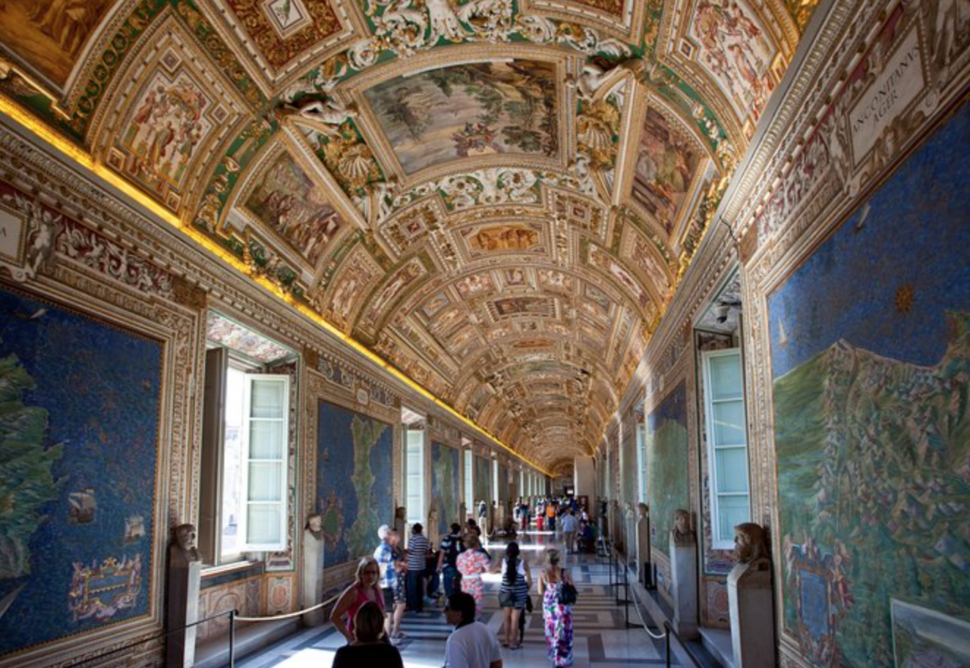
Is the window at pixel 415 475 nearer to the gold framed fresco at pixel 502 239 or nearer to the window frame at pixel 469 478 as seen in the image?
the gold framed fresco at pixel 502 239

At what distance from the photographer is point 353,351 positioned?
17.0m

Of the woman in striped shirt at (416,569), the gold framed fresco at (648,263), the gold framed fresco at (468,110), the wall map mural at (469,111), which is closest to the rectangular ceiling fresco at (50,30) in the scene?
the gold framed fresco at (468,110)

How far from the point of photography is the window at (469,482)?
114 ft

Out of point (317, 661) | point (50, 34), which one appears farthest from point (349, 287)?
point (50, 34)

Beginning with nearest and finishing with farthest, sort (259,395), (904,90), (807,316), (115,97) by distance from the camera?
(904,90) < (807,316) < (115,97) < (259,395)

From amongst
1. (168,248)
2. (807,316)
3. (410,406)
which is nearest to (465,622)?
(807,316)

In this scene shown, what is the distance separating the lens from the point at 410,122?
12.5 meters

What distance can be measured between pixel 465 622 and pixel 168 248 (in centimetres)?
642

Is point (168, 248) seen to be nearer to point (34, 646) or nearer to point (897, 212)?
point (34, 646)

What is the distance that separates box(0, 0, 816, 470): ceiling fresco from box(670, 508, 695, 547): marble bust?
4.25 metres

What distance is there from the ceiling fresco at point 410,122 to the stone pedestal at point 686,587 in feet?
15.8

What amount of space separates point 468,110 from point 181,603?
8.48 meters

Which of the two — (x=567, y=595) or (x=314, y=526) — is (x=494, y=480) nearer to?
(x=314, y=526)

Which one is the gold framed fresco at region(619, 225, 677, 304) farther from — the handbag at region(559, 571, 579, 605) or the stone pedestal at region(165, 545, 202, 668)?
the stone pedestal at region(165, 545, 202, 668)
